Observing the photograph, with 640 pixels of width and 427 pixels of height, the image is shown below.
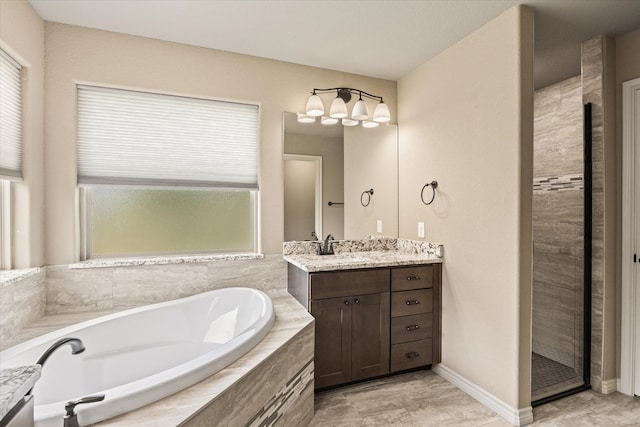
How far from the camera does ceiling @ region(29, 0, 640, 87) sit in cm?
199

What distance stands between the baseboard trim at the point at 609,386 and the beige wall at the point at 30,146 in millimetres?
3859

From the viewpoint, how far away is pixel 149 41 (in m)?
2.41

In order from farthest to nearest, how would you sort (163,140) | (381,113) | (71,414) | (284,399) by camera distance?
(381,113)
(163,140)
(284,399)
(71,414)

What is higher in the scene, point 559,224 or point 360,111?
point 360,111

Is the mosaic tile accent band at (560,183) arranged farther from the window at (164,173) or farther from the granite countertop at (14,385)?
the granite countertop at (14,385)

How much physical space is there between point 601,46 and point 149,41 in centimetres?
317

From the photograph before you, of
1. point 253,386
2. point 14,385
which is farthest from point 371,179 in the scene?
point 14,385

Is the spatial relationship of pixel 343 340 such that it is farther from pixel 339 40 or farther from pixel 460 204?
pixel 339 40

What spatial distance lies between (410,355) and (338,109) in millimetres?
2033

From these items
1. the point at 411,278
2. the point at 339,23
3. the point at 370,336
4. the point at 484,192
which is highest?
the point at 339,23

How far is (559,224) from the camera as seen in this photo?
2.80 m

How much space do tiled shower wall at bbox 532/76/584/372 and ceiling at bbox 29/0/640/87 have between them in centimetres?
43

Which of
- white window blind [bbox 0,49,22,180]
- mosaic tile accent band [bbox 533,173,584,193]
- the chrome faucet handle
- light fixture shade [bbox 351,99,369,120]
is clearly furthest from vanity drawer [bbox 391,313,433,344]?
white window blind [bbox 0,49,22,180]

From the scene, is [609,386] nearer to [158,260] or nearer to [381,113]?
[381,113]
